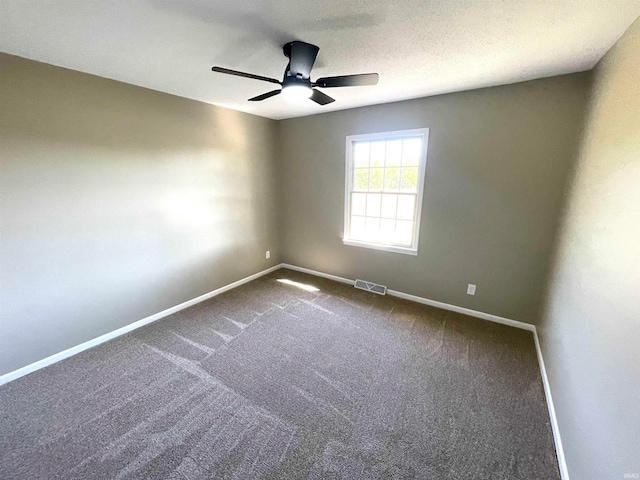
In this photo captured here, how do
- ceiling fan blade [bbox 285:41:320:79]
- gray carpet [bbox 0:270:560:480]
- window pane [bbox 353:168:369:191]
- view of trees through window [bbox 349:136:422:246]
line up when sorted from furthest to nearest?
window pane [bbox 353:168:369:191] < view of trees through window [bbox 349:136:422:246] < ceiling fan blade [bbox 285:41:320:79] < gray carpet [bbox 0:270:560:480]

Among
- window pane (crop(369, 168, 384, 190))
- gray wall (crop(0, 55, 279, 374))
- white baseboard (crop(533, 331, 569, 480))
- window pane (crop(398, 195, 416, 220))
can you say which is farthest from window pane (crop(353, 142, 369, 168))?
white baseboard (crop(533, 331, 569, 480))

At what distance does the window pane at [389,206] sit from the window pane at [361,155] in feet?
1.77

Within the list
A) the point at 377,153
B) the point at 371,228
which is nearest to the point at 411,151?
the point at 377,153

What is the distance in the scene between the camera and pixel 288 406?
1.78 metres

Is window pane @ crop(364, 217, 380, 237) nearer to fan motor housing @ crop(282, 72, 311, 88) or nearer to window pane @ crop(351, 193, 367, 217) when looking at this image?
window pane @ crop(351, 193, 367, 217)

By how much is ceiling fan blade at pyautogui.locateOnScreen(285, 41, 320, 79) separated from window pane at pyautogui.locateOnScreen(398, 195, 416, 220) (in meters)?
1.96

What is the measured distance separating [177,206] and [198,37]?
71.4 inches

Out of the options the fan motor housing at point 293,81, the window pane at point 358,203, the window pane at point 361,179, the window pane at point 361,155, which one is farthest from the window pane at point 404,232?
the fan motor housing at point 293,81

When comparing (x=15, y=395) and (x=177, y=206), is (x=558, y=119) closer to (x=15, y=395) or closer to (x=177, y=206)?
(x=177, y=206)

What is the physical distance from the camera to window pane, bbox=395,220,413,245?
3.25 m

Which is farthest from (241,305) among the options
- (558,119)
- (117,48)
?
(558,119)

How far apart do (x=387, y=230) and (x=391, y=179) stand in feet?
2.25

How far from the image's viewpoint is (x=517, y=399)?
184 centimetres

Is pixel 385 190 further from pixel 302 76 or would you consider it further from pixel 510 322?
pixel 510 322
